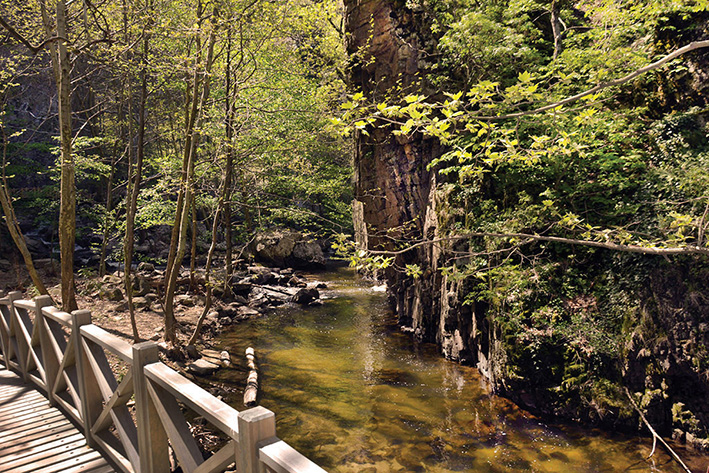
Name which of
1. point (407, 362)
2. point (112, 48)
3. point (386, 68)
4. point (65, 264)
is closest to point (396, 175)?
point (386, 68)

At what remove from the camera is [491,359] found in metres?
8.26

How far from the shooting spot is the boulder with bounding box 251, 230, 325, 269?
24.4 meters

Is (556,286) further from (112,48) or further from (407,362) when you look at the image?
(112,48)

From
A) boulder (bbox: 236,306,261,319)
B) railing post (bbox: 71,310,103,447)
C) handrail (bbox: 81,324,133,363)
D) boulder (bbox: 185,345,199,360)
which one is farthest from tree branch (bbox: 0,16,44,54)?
boulder (bbox: 236,306,261,319)

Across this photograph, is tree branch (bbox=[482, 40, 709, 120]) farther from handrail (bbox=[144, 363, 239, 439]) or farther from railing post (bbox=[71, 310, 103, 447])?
railing post (bbox=[71, 310, 103, 447])

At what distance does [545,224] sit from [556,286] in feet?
4.00

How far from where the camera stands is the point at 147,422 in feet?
9.75

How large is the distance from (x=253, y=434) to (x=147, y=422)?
1498mm

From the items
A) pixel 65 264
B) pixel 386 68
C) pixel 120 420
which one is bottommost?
pixel 120 420

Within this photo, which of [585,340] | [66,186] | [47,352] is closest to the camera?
[47,352]

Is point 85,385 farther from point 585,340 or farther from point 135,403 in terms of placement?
point 585,340

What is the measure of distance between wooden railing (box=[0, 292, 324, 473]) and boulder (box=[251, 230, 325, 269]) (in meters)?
18.8

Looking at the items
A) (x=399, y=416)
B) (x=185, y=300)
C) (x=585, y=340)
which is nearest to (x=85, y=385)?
(x=399, y=416)

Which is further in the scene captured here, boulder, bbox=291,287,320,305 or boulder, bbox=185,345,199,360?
boulder, bbox=291,287,320,305
